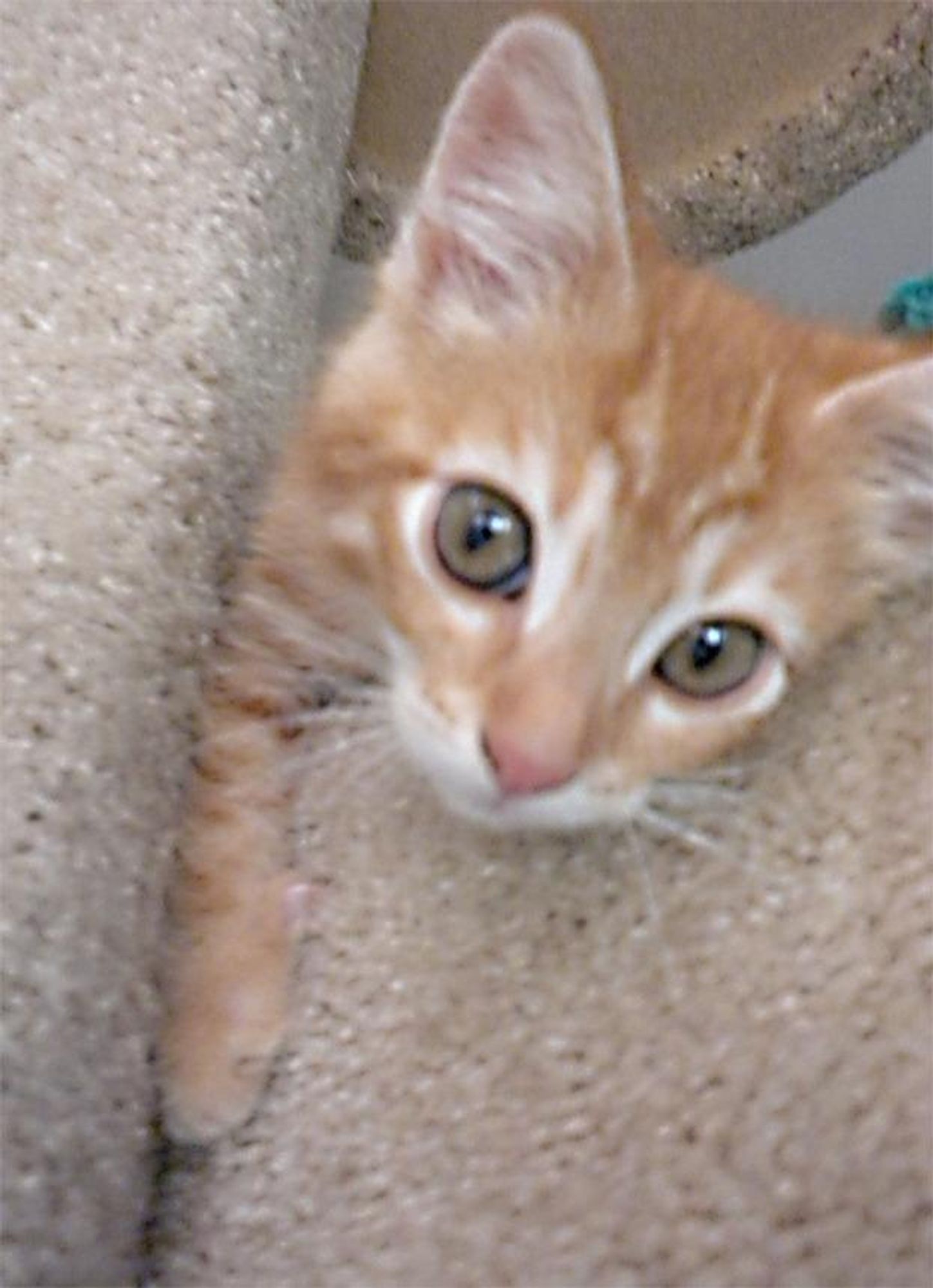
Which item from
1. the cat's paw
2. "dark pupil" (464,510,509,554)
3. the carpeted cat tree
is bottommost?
the cat's paw

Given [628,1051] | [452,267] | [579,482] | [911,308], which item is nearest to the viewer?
[628,1051]

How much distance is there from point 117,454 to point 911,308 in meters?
0.81

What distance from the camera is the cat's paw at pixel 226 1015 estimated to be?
0.67 m

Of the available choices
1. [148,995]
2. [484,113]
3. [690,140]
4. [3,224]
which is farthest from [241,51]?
[148,995]

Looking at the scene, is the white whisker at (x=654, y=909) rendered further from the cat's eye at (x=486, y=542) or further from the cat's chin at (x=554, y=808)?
the cat's eye at (x=486, y=542)

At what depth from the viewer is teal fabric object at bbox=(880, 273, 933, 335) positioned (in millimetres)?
1229

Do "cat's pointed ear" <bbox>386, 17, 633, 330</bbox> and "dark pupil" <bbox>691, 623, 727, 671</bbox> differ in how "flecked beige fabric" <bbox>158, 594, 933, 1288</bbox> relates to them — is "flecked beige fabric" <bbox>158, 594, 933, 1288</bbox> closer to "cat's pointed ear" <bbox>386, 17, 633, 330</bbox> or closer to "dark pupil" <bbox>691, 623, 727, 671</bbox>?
"dark pupil" <bbox>691, 623, 727, 671</bbox>

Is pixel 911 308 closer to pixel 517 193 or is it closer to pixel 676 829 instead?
pixel 517 193

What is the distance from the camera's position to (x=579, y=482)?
71cm

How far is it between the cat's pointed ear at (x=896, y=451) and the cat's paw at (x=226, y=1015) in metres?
0.38

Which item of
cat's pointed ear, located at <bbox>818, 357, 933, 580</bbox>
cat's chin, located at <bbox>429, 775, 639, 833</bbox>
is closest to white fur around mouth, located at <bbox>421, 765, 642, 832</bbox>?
cat's chin, located at <bbox>429, 775, 639, 833</bbox>

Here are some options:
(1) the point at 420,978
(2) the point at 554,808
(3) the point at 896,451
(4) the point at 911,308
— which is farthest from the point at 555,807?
(4) the point at 911,308

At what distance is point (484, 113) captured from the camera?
2.47 ft

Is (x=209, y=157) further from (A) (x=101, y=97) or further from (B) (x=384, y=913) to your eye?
(B) (x=384, y=913)
